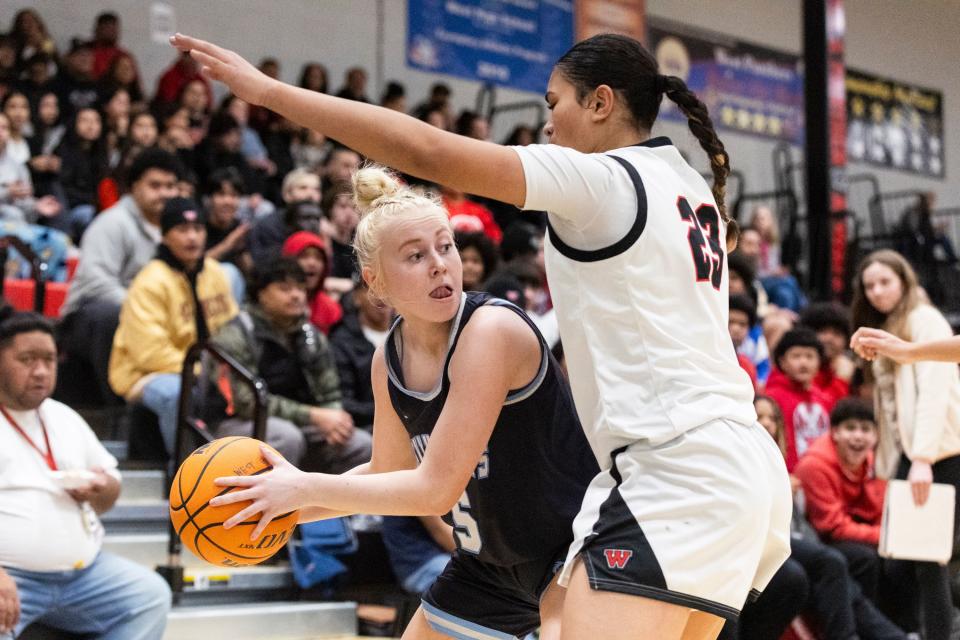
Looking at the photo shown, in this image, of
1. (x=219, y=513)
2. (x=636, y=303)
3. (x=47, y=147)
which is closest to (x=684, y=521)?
(x=636, y=303)

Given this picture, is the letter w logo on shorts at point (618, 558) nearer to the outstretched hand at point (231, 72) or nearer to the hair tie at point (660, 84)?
the hair tie at point (660, 84)

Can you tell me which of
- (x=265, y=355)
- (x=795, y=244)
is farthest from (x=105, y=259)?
(x=795, y=244)

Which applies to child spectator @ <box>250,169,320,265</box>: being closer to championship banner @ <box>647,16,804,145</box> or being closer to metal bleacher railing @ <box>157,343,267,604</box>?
metal bleacher railing @ <box>157,343,267,604</box>

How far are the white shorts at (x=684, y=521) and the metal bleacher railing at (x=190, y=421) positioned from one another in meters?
3.29

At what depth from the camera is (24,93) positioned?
921cm

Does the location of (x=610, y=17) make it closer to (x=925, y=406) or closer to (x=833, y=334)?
(x=833, y=334)

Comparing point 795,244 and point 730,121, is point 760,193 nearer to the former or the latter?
point 730,121

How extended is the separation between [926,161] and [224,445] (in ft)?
55.7

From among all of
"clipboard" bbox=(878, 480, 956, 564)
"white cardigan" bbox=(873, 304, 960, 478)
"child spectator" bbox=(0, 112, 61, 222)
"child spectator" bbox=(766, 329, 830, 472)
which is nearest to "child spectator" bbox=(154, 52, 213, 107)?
"child spectator" bbox=(0, 112, 61, 222)

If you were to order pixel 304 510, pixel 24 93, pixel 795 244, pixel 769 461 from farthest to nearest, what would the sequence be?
pixel 795 244
pixel 24 93
pixel 304 510
pixel 769 461

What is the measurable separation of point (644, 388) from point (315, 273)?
4.82 m

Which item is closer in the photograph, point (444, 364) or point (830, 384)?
point (444, 364)

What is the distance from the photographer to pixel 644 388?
2.33 meters

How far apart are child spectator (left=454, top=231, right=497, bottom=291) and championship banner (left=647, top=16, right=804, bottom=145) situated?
7643 millimetres
